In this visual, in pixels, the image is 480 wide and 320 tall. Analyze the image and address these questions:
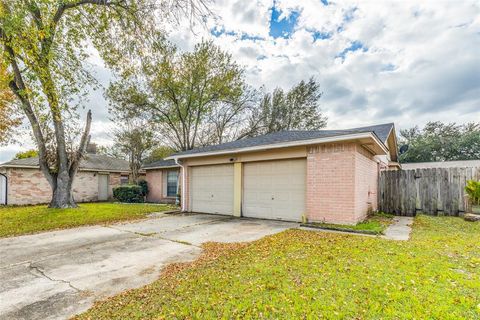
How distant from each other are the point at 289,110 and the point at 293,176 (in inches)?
578

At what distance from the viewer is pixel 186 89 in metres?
17.5

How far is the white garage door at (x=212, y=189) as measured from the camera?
10078 millimetres

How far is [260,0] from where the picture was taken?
7852 mm

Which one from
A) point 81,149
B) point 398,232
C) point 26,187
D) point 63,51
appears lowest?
point 398,232

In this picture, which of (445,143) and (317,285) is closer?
(317,285)

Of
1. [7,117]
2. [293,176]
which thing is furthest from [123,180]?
[293,176]

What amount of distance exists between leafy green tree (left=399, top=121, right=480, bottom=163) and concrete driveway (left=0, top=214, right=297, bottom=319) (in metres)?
→ 28.6

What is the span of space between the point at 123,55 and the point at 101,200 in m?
12.0

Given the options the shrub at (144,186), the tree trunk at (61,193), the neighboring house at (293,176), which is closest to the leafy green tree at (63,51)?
the tree trunk at (61,193)

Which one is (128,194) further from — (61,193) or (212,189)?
(212,189)

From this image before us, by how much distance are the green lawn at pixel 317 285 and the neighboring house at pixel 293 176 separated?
97.6 inches

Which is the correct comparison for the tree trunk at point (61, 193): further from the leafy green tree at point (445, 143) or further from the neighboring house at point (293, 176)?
the leafy green tree at point (445, 143)

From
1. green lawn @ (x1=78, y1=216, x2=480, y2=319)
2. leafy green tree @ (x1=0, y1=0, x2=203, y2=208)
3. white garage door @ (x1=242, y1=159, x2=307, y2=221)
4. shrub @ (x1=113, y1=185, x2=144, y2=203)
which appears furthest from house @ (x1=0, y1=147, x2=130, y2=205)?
green lawn @ (x1=78, y1=216, x2=480, y2=319)

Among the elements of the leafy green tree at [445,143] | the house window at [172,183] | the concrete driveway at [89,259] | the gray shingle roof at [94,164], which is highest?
the leafy green tree at [445,143]
